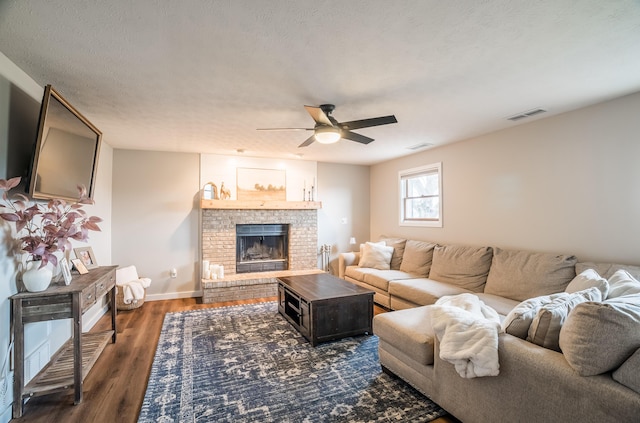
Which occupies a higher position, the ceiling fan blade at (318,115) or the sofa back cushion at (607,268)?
the ceiling fan blade at (318,115)

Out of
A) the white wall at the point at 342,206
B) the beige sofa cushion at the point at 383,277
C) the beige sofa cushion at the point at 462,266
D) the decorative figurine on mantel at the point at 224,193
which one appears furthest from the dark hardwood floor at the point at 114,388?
the white wall at the point at 342,206

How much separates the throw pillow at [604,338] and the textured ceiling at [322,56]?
1542 mm

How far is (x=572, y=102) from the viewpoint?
2.98 meters

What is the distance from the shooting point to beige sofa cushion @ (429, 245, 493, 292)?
380cm

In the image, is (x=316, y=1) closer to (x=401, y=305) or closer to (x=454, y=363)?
(x=454, y=363)

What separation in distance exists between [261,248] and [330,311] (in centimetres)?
280

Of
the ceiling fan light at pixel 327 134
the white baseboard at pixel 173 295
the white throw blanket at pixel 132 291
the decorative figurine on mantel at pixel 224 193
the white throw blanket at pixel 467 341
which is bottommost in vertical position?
the white baseboard at pixel 173 295

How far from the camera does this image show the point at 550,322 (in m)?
1.72

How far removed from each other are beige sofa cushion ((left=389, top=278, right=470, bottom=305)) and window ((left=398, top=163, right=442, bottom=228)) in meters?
1.24

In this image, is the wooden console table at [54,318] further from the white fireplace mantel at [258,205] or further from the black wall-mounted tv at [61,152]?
the white fireplace mantel at [258,205]

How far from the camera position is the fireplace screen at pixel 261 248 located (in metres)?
5.55

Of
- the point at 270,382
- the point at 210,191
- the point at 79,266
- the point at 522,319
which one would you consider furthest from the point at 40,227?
the point at 522,319

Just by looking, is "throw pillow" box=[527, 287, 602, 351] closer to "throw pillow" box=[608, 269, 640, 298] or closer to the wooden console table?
"throw pillow" box=[608, 269, 640, 298]

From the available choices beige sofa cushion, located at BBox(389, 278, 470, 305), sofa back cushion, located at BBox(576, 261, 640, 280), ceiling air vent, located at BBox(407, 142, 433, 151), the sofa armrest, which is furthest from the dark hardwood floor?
ceiling air vent, located at BBox(407, 142, 433, 151)
